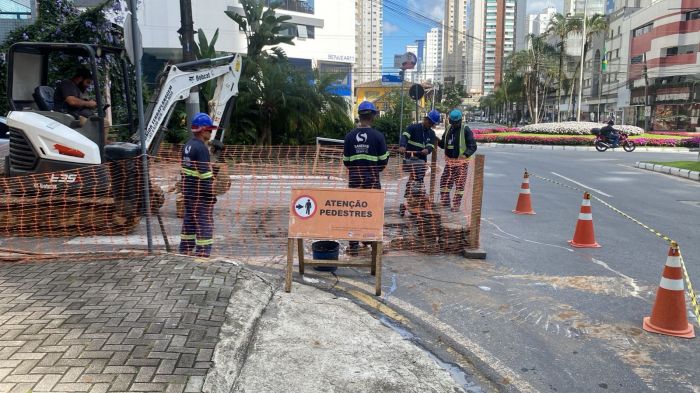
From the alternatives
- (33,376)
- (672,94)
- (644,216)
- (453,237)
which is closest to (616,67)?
(672,94)

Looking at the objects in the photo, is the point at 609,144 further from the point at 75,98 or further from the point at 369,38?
the point at 369,38

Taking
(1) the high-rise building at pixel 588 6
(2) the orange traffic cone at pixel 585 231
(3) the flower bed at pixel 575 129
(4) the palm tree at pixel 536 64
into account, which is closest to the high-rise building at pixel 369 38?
(1) the high-rise building at pixel 588 6

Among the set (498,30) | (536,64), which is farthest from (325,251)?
Answer: (498,30)

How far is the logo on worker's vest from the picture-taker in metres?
5.31

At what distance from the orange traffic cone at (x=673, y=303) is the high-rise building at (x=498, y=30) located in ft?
492

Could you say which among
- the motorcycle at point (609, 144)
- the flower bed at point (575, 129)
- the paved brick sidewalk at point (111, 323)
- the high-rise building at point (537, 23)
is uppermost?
the high-rise building at point (537, 23)

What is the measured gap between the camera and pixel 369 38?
14575cm

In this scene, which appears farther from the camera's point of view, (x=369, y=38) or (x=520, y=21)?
(x=369, y=38)

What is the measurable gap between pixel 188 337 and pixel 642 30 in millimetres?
70038

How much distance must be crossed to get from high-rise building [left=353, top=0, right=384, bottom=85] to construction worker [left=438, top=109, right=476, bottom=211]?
120930mm

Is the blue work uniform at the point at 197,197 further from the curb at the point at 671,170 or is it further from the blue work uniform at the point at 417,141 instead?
the curb at the point at 671,170

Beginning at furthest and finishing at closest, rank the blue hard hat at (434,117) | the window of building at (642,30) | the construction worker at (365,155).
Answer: the window of building at (642,30)
the blue hard hat at (434,117)
the construction worker at (365,155)

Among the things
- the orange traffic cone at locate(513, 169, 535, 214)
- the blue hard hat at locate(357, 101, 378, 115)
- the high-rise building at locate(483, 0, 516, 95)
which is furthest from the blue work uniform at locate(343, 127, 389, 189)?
the high-rise building at locate(483, 0, 516, 95)

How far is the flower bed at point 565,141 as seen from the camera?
96.6 ft
